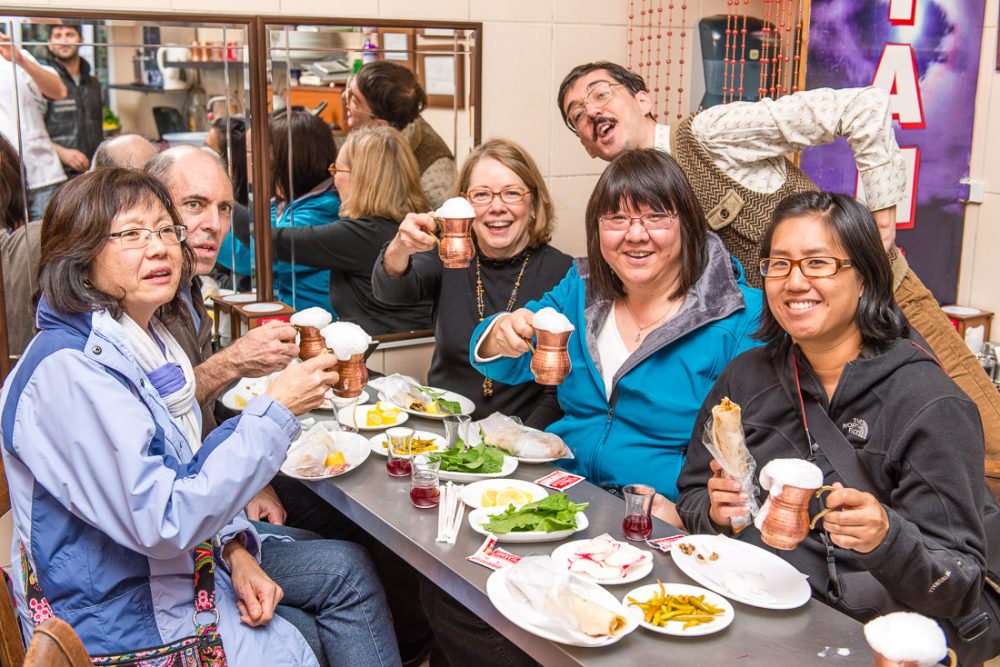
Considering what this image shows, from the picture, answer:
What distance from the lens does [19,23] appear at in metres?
3.12

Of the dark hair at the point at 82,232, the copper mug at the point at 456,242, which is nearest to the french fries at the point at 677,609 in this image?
the dark hair at the point at 82,232

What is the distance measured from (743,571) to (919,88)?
11.0 feet

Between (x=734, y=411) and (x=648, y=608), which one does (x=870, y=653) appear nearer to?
(x=648, y=608)

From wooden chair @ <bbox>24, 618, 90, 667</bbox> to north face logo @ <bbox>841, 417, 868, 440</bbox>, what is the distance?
1.54 m

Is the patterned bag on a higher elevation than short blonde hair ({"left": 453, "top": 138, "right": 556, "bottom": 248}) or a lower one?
lower

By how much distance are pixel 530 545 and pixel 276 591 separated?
618 millimetres

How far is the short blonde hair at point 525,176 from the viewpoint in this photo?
3279 millimetres

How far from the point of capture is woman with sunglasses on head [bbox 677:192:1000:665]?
188 cm

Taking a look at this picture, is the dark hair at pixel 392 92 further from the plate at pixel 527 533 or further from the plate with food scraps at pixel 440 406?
the plate at pixel 527 533

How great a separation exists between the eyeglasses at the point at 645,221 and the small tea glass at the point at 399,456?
0.80 metres

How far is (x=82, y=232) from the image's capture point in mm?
2059

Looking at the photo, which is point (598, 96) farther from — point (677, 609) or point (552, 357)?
point (677, 609)

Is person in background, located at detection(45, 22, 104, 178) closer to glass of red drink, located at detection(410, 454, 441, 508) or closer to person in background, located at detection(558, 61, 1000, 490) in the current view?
glass of red drink, located at detection(410, 454, 441, 508)

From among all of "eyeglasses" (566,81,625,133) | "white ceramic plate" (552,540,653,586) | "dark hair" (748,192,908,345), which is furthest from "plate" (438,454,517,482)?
"eyeglasses" (566,81,625,133)
